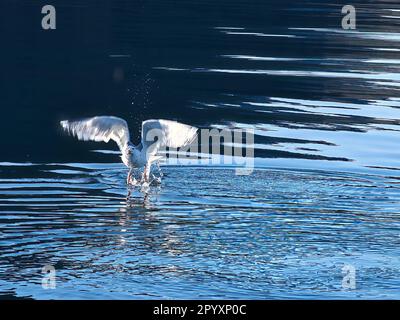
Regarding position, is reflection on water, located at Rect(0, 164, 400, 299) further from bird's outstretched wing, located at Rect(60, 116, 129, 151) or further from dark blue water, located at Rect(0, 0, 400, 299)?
bird's outstretched wing, located at Rect(60, 116, 129, 151)

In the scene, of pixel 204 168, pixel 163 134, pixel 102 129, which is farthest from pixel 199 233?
pixel 204 168

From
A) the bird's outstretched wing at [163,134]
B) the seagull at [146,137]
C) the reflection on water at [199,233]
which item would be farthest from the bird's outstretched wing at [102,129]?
the reflection on water at [199,233]

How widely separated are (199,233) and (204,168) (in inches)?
172

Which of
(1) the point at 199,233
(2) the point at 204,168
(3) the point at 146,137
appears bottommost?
(1) the point at 199,233

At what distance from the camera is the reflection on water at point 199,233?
47.5ft

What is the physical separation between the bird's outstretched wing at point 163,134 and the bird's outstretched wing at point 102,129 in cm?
35

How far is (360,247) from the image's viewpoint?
631 inches

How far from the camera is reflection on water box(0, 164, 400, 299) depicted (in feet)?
47.5

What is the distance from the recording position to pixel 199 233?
16.7 m

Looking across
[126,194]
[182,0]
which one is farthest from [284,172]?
[182,0]

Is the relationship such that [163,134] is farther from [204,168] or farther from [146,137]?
[204,168]

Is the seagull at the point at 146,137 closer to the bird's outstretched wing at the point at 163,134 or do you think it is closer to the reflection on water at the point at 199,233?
the bird's outstretched wing at the point at 163,134
